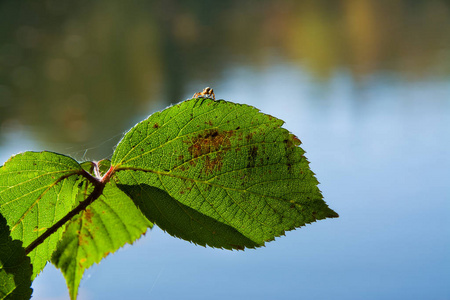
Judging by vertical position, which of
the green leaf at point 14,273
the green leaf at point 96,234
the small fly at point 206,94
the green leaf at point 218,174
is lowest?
the green leaf at point 14,273

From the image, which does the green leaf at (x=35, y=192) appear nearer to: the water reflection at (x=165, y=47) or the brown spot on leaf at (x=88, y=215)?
the brown spot on leaf at (x=88, y=215)

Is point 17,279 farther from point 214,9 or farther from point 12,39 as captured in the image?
point 214,9

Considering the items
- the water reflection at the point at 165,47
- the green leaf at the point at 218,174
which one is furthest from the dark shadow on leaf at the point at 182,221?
the water reflection at the point at 165,47

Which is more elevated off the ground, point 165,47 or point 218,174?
point 165,47

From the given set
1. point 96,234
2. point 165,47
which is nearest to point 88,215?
point 96,234

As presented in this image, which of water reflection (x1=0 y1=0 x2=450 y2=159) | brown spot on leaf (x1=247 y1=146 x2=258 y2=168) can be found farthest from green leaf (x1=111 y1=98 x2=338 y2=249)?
water reflection (x1=0 y1=0 x2=450 y2=159)

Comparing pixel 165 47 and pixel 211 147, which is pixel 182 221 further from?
pixel 165 47

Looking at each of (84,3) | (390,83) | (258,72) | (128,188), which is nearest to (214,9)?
(84,3)

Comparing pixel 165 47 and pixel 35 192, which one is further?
pixel 165 47
